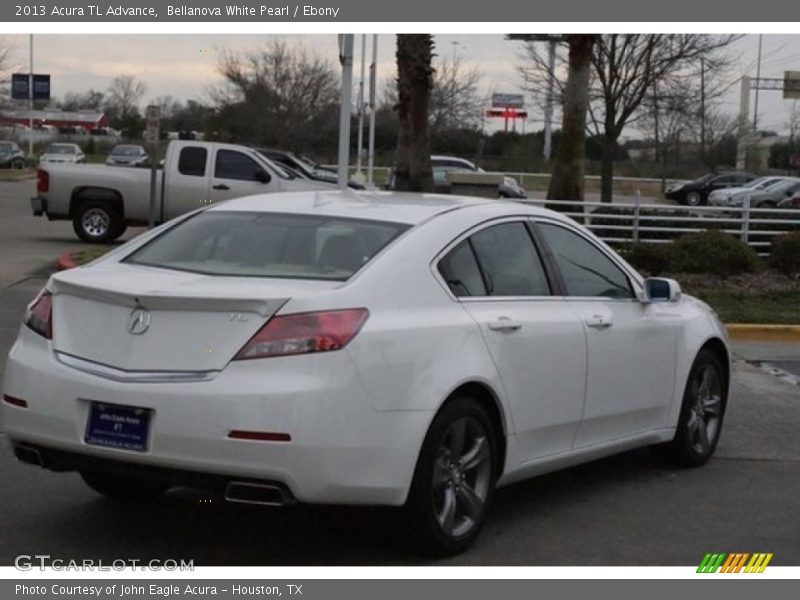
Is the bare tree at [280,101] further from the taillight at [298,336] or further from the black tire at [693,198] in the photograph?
the taillight at [298,336]

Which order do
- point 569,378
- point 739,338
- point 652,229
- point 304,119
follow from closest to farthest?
point 569,378 < point 739,338 < point 652,229 < point 304,119

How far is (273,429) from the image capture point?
4832mm

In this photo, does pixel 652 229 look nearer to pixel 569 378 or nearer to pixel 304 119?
pixel 569 378

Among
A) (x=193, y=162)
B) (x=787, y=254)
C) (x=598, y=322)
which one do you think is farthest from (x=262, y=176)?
(x=598, y=322)

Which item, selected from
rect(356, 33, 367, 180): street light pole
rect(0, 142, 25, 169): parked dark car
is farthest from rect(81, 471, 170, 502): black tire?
rect(0, 142, 25, 169): parked dark car

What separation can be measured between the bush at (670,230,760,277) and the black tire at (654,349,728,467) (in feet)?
33.2

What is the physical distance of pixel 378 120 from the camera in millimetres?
70188

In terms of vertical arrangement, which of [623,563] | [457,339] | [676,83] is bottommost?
[623,563]

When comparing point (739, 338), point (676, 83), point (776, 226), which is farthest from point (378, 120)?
point (739, 338)

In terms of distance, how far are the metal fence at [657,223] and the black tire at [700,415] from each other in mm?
12764

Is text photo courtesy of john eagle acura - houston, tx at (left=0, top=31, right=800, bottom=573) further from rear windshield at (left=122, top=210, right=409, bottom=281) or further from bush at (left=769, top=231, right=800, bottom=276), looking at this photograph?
bush at (left=769, top=231, right=800, bottom=276)

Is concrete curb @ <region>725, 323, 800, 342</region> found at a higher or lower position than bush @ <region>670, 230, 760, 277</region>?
lower

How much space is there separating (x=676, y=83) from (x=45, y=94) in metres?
40.8

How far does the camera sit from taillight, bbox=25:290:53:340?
17.9 feet
